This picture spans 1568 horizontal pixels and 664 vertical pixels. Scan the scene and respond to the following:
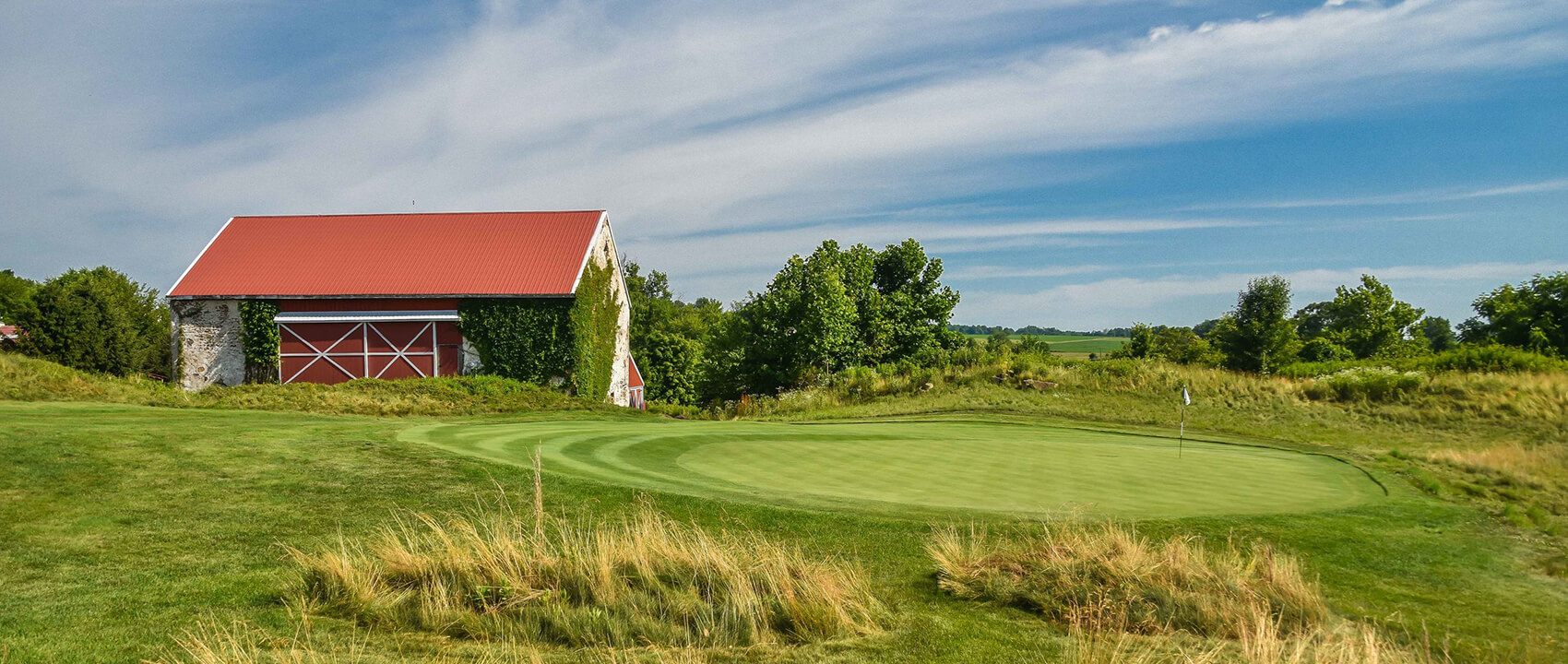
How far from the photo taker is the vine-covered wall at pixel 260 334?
112 feet

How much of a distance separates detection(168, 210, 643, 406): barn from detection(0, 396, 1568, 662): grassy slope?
2139 centimetres

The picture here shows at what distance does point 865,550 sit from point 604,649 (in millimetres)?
3268

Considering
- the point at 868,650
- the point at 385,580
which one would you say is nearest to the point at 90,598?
the point at 385,580

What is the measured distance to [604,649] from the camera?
17.9 ft

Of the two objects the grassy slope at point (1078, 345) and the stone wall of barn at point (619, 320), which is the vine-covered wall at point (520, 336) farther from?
the grassy slope at point (1078, 345)

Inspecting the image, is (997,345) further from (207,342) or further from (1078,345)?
(1078,345)

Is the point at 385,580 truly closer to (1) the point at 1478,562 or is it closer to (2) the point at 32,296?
(1) the point at 1478,562

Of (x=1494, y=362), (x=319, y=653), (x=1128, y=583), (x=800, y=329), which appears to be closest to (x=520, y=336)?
(x=800, y=329)

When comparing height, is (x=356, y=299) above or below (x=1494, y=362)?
above

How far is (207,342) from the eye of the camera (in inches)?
1362

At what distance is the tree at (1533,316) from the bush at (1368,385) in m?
27.8

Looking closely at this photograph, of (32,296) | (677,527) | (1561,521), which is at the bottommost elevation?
(1561,521)

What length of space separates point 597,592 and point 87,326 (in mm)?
37423

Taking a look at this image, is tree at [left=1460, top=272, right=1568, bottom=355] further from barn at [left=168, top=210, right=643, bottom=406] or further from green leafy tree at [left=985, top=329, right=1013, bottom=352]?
barn at [left=168, top=210, right=643, bottom=406]
